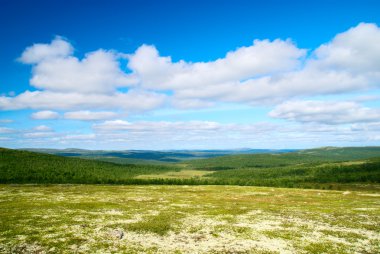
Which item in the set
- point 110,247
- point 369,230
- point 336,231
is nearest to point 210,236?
point 110,247

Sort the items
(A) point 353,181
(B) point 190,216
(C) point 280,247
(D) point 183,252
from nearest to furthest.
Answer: (D) point 183,252 → (C) point 280,247 → (B) point 190,216 → (A) point 353,181

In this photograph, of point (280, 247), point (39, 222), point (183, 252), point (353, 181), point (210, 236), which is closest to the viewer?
point (183, 252)

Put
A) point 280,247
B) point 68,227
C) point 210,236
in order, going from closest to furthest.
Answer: point 280,247
point 210,236
point 68,227

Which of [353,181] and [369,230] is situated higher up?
[369,230]

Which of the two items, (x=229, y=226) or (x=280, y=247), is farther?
(x=229, y=226)

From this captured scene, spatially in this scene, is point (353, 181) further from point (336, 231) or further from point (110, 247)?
point (110, 247)

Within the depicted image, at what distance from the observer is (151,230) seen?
40.6 m

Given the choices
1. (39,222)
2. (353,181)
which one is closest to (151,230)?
(39,222)

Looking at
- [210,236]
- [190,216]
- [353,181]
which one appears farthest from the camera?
[353,181]

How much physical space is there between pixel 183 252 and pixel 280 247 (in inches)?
469

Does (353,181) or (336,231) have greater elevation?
(336,231)

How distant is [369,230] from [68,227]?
4515 cm

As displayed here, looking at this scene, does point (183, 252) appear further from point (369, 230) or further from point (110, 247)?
point (369, 230)

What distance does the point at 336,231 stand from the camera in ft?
134
